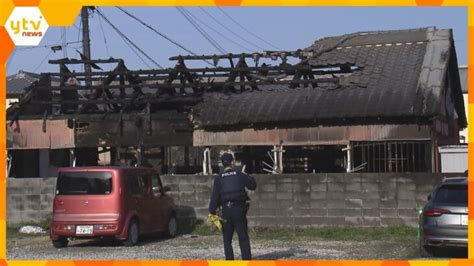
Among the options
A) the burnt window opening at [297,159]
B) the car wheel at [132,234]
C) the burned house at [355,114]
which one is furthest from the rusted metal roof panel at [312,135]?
the car wheel at [132,234]

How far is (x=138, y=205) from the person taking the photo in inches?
601

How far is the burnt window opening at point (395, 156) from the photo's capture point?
18.3 metres

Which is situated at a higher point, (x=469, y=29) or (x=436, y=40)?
(x=436, y=40)

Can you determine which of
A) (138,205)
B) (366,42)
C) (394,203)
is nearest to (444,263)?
(394,203)

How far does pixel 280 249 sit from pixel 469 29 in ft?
19.7

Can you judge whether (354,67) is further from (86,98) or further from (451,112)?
(86,98)

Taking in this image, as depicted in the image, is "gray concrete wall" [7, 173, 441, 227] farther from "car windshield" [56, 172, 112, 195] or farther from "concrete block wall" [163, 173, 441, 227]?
"car windshield" [56, 172, 112, 195]

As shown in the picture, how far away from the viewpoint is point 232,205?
1073cm

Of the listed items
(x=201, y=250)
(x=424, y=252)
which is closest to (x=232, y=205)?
(x=201, y=250)

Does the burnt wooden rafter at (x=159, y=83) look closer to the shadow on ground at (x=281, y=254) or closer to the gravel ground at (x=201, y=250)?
the gravel ground at (x=201, y=250)

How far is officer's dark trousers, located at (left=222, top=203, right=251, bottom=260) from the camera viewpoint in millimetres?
10703

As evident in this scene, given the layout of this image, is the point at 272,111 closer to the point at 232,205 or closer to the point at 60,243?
the point at 60,243

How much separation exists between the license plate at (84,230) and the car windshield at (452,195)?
6485mm

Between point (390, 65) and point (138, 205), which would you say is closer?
point (138, 205)
